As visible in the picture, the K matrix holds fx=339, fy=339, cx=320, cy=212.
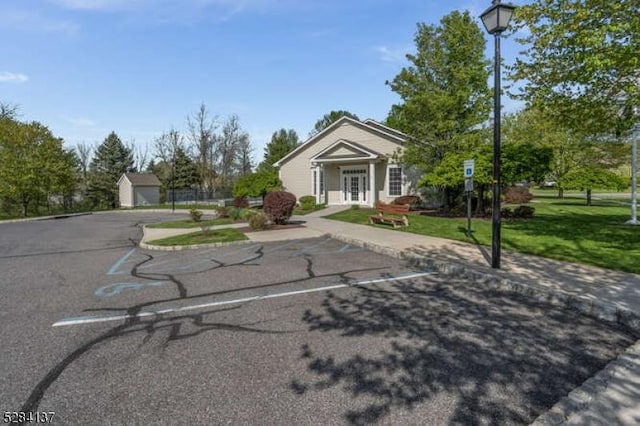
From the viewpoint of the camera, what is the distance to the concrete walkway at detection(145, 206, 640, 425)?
2.58m

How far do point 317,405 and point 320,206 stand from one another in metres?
20.7

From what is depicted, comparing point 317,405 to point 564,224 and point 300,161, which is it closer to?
point 564,224

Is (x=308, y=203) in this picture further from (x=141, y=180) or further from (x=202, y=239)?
(x=141, y=180)

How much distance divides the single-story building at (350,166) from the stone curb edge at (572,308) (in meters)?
14.3

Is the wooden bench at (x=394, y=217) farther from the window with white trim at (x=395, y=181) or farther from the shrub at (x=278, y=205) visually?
the window with white trim at (x=395, y=181)

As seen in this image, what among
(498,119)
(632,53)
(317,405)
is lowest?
(317,405)

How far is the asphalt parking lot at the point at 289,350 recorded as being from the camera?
2680 mm

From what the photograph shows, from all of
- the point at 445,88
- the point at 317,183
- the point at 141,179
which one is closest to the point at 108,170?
the point at 141,179

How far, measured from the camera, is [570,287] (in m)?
5.24

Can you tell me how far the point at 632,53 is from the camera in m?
6.93

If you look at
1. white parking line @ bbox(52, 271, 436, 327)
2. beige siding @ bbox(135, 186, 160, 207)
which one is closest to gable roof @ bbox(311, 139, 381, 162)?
white parking line @ bbox(52, 271, 436, 327)

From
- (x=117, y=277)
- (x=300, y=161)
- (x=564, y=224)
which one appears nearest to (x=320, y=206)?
(x=300, y=161)

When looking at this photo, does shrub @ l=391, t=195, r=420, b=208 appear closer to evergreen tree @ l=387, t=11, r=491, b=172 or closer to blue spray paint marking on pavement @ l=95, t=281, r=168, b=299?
evergreen tree @ l=387, t=11, r=491, b=172

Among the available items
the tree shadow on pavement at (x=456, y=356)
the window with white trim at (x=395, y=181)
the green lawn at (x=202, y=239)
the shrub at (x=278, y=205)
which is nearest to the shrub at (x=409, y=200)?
the window with white trim at (x=395, y=181)
